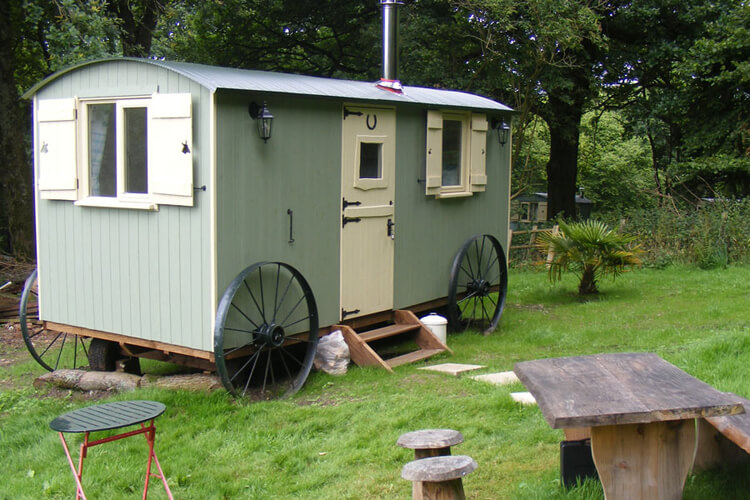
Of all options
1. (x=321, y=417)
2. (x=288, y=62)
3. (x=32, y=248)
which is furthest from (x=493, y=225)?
(x=288, y=62)

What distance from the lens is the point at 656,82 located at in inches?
624

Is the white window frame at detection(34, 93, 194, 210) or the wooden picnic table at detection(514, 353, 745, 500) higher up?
the white window frame at detection(34, 93, 194, 210)

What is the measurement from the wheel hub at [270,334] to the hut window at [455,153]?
2539 mm

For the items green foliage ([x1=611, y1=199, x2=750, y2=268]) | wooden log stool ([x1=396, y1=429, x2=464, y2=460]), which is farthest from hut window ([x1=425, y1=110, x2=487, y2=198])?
green foliage ([x1=611, y1=199, x2=750, y2=268])

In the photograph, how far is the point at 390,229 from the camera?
7.80 m

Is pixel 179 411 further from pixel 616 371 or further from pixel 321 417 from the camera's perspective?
pixel 616 371

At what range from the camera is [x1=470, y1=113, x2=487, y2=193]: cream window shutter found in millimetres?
8867

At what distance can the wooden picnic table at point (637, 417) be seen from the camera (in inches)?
117

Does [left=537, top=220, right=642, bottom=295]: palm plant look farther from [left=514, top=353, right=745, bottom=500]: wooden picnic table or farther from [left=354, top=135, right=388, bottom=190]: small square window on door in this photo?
[left=514, top=353, right=745, bottom=500]: wooden picnic table

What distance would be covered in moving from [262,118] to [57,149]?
1.89 meters

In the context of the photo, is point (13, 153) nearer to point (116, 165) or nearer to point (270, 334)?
point (116, 165)

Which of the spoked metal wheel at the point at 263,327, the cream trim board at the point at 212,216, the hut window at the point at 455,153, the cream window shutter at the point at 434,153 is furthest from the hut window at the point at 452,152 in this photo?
the cream trim board at the point at 212,216

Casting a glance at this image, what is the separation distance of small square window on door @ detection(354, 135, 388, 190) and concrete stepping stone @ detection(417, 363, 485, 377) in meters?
1.76

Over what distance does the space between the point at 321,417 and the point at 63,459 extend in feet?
5.50
